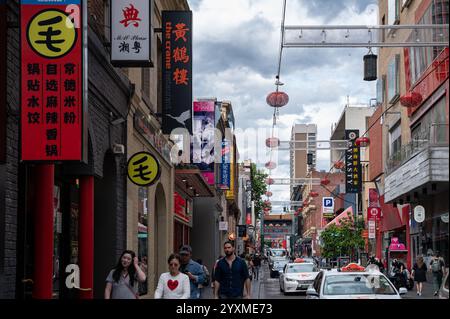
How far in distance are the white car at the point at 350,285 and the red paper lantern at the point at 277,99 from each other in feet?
46.1

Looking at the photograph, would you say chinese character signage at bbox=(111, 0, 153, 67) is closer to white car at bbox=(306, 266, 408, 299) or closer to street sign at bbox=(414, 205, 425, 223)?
white car at bbox=(306, 266, 408, 299)

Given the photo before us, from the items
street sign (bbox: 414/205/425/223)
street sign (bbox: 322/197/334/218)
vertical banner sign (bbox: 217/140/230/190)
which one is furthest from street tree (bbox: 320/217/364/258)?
street sign (bbox: 414/205/425/223)

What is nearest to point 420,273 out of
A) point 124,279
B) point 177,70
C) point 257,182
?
point 124,279

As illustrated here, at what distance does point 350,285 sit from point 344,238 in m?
45.9

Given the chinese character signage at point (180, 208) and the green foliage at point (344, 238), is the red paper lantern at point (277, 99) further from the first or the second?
the green foliage at point (344, 238)

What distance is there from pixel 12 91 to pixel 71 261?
236 inches

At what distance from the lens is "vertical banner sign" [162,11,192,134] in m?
A: 21.1

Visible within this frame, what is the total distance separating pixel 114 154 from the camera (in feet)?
57.3

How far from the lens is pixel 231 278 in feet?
34.2

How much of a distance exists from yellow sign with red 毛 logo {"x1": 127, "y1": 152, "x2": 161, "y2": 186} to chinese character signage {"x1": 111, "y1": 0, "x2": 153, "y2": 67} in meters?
2.54

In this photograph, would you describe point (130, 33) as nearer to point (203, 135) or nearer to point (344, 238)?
Answer: point (203, 135)

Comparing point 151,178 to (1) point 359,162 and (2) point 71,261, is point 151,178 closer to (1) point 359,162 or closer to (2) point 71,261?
(2) point 71,261

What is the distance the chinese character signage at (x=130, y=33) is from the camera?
16172mm
